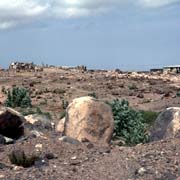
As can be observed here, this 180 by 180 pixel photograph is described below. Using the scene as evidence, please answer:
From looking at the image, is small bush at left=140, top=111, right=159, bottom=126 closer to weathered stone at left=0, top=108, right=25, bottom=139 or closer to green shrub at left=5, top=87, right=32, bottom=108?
green shrub at left=5, top=87, right=32, bottom=108

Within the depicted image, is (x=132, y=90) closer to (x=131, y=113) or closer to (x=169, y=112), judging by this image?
(x=131, y=113)

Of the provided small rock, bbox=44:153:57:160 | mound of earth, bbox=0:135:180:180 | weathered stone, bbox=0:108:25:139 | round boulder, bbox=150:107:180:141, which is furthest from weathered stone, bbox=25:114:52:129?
small rock, bbox=44:153:57:160

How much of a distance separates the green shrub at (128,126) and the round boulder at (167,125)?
103 cm

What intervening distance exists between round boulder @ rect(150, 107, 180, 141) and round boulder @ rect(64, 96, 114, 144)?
3.95 feet

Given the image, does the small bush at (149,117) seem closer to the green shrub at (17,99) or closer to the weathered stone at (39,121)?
the green shrub at (17,99)

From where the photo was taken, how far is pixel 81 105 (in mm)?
13352

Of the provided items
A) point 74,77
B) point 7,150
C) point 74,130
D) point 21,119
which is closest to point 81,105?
point 74,130

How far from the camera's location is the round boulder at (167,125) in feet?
44.1

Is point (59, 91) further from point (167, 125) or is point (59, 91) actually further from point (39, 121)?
point (167, 125)

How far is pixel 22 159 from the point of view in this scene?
406 inches

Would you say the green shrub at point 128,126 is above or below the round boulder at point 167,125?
below

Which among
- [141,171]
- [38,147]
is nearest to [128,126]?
[38,147]

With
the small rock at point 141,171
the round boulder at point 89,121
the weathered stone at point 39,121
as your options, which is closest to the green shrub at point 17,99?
the weathered stone at point 39,121

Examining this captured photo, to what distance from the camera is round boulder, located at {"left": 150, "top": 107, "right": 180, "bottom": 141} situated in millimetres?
13438
